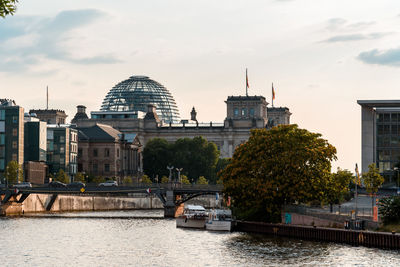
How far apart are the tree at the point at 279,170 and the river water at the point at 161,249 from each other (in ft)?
18.5

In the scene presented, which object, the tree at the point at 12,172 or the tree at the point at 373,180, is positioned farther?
the tree at the point at 12,172

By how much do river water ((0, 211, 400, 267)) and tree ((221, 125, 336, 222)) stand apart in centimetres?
565

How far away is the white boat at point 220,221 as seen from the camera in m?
121

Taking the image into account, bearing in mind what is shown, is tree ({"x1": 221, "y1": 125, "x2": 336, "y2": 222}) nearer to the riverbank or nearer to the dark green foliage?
the riverbank

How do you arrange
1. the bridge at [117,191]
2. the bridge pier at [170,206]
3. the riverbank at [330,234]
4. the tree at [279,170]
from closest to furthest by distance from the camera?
the riverbank at [330,234] → the tree at [279,170] → the bridge at [117,191] → the bridge pier at [170,206]

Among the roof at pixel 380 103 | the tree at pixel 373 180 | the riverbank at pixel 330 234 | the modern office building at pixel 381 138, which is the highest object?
the roof at pixel 380 103

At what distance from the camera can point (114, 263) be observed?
8506 centimetres

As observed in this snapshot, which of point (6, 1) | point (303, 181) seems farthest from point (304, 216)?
point (6, 1)

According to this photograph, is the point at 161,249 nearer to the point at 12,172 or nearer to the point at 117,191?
the point at 117,191

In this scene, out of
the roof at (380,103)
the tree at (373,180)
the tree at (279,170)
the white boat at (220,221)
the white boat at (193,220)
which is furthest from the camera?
the roof at (380,103)

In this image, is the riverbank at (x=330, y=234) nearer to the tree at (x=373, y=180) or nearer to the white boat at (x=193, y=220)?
the white boat at (x=193, y=220)

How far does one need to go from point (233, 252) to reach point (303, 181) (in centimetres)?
2370

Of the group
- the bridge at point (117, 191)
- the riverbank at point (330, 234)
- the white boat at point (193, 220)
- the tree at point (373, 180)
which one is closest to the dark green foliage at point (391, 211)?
the riverbank at point (330, 234)

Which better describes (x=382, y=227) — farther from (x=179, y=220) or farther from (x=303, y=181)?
(x=179, y=220)
